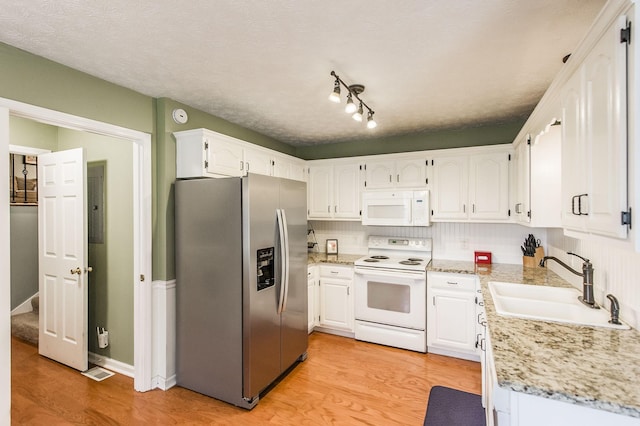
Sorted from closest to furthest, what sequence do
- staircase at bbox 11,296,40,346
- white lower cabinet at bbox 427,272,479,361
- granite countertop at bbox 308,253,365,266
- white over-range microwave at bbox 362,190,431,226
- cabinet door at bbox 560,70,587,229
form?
cabinet door at bbox 560,70,587,229 → white lower cabinet at bbox 427,272,479,361 → staircase at bbox 11,296,40,346 → white over-range microwave at bbox 362,190,431,226 → granite countertop at bbox 308,253,365,266

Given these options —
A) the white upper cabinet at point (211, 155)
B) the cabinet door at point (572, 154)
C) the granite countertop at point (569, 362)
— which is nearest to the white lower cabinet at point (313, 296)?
the white upper cabinet at point (211, 155)

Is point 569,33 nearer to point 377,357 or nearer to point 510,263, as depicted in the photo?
→ point 510,263

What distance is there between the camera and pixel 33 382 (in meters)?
2.64

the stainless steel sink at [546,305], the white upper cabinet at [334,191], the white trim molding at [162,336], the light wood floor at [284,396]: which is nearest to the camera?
the stainless steel sink at [546,305]

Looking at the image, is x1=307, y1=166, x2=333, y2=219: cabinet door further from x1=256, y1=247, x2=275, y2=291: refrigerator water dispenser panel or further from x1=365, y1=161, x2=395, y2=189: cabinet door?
x1=256, y1=247, x2=275, y2=291: refrigerator water dispenser panel

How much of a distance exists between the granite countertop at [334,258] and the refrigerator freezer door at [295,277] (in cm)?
65

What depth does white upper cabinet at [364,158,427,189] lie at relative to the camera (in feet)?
11.8

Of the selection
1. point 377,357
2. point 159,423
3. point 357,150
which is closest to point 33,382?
point 159,423

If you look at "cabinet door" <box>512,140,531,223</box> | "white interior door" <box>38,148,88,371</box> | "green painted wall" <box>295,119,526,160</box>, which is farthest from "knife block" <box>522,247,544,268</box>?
"white interior door" <box>38,148,88,371</box>

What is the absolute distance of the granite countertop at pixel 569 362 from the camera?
97 centimetres

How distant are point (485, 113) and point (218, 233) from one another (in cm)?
281

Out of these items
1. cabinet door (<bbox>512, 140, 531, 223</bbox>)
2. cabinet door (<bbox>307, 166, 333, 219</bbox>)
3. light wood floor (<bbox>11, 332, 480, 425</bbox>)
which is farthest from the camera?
cabinet door (<bbox>307, 166, 333, 219</bbox>)

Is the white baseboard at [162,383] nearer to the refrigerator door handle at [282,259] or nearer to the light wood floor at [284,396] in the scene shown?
the light wood floor at [284,396]

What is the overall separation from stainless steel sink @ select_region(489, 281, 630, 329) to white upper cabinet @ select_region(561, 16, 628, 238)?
22.4 inches
